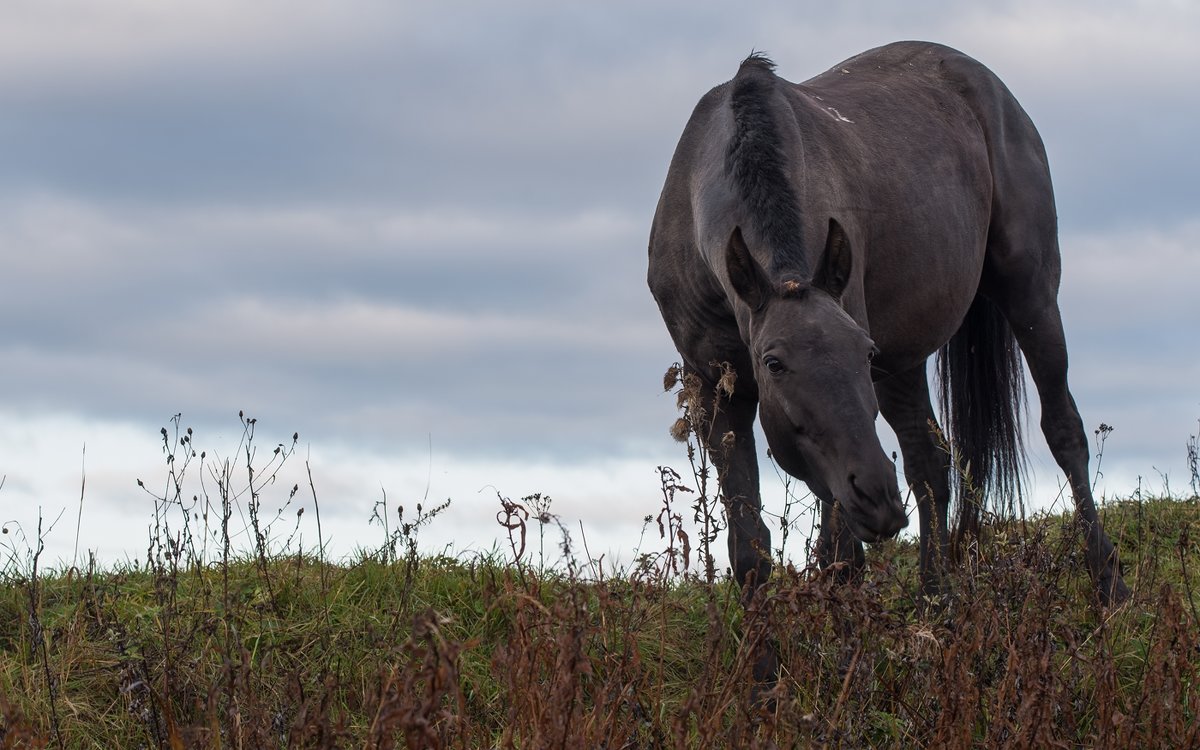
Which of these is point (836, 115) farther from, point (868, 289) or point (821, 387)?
point (821, 387)

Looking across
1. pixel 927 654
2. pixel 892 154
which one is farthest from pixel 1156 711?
pixel 892 154

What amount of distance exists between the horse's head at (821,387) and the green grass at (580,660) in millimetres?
255

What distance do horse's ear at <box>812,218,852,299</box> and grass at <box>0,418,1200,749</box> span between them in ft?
3.61

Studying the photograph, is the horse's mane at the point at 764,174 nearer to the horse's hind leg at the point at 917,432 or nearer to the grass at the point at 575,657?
the grass at the point at 575,657

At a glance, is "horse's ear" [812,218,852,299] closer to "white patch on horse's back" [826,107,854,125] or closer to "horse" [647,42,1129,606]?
"horse" [647,42,1129,606]

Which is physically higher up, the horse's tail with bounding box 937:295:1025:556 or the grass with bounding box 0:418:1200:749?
the horse's tail with bounding box 937:295:1025:556

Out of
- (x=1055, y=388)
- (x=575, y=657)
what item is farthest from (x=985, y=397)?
(x=575, y=657)

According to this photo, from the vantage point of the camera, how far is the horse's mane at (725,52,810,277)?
499 cm

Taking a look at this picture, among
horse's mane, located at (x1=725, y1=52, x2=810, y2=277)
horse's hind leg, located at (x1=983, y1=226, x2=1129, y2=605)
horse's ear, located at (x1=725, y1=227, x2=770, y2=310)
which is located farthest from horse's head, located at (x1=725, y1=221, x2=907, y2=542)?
horse's hind leg, located at (x1=983, y1=226, x2=1129, y2=605)

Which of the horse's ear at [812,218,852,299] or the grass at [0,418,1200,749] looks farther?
the horse's ear at [812,218,852,299]

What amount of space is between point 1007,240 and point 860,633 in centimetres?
462

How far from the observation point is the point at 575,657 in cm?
263

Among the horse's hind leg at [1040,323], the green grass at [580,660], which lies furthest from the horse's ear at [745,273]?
the horse's hind leg at [1040,323]

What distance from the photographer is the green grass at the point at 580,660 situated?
9.62 ft
